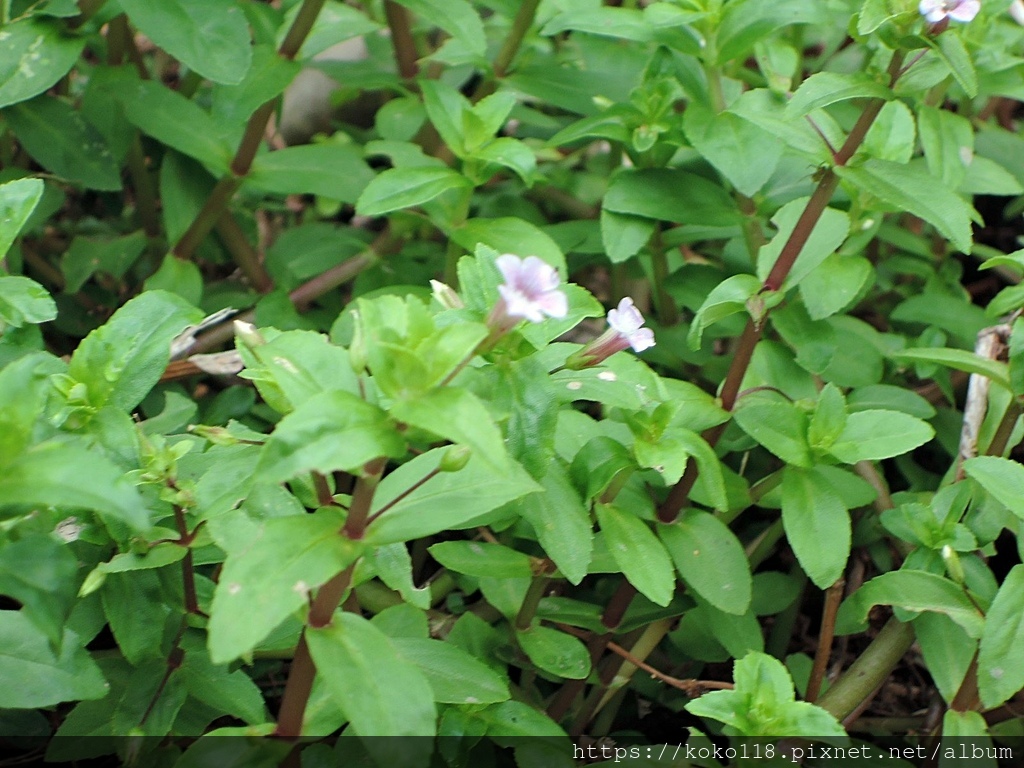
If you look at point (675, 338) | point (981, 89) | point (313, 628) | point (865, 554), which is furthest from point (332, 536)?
point (981, 89)

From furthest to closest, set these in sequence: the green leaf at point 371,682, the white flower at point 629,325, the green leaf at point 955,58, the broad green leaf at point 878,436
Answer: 1. the broad green leaf at point 878,436
2. the green leaf at point 955,58
3. the white flower at point 629,325
4. the green leaf at point 371,682

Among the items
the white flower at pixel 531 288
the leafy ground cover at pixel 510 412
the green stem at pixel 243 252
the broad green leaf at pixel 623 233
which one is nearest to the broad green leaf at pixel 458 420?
the leafy ground cover at pixel 510 412

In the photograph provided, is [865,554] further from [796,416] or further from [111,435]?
[111,435]

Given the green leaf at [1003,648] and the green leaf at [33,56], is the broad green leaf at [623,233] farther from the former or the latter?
the green leaf at [33,56]

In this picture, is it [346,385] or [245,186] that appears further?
[245,186]

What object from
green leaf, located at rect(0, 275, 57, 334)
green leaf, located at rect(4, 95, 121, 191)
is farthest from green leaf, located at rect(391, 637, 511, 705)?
green leaf, located at rect(4, 95, 121, 191)

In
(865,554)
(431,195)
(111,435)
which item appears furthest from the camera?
(865,554)
